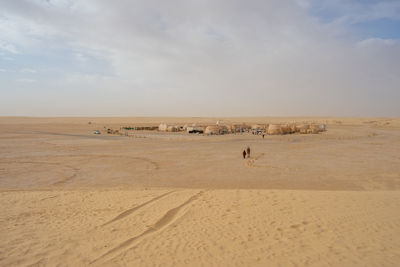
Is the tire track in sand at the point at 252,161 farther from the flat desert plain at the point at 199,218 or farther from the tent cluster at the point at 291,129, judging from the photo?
the tent cluster at the point at 291,129

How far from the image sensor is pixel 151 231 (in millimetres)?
6906

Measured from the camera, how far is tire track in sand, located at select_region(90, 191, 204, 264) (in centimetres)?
570

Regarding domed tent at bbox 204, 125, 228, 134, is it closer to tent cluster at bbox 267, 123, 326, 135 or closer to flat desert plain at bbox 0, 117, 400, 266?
tent cluster at bbox 267, 123, 326, 135

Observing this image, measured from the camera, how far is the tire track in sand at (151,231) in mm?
5695

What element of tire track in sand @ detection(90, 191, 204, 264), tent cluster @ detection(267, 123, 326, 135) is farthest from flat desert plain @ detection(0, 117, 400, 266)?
tent cluster @ detection(267, 123, 326, 135)

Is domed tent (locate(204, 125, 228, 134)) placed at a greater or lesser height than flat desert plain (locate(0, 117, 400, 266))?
greater

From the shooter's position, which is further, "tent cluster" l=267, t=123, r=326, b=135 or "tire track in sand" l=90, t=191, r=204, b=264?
"tent cluster" l=267, t=123, r=326, b=135


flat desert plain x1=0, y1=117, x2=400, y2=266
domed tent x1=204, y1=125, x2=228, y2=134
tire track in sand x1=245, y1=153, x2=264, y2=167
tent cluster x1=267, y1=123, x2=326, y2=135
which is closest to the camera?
flat desert plain x1=0, y1=117, x2=400, y2=266

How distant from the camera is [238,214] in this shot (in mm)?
7832

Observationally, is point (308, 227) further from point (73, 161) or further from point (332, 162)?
point (73, 161)

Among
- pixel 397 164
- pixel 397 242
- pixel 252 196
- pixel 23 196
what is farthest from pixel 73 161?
pixel 397 164

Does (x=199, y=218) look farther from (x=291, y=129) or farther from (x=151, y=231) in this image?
(x=291, y=129)

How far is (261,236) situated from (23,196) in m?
8.66

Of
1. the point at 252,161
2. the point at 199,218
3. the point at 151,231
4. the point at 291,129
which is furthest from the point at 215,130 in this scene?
the point at 151,231
